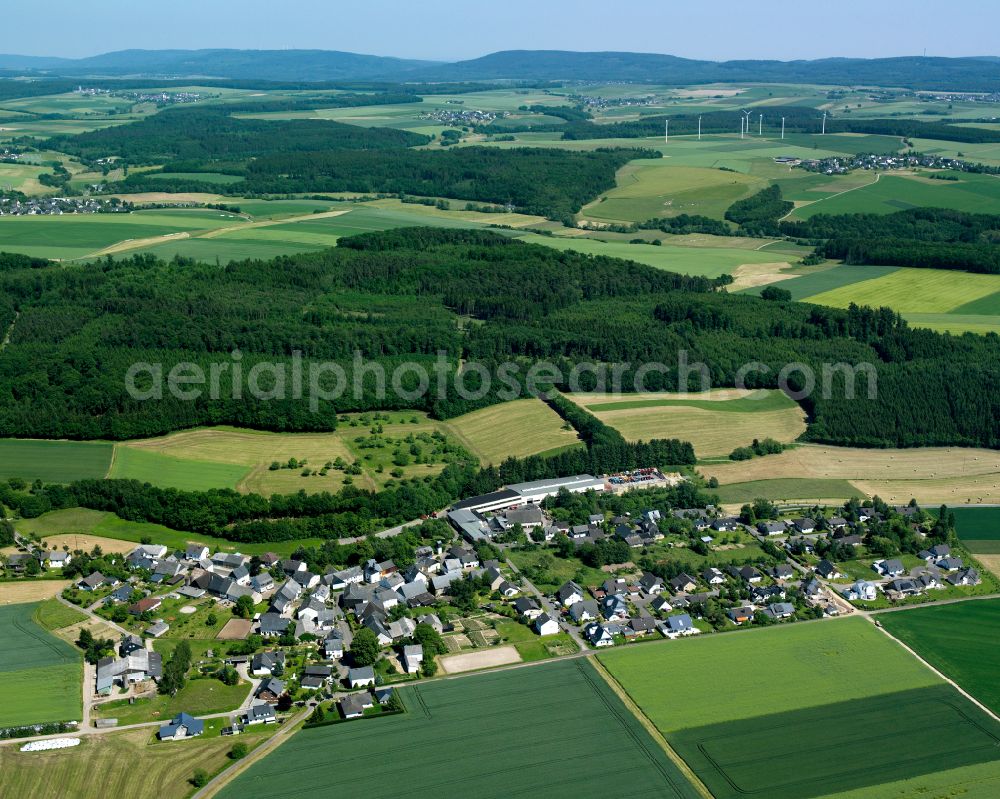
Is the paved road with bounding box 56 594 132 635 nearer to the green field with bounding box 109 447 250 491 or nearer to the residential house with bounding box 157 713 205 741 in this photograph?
the residential house with bounding box 157 713 205 741

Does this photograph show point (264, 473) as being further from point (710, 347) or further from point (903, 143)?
point (903, 143)

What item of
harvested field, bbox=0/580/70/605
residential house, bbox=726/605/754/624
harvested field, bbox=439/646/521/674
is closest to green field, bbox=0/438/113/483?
harvested field, bbox=0/580/70/605

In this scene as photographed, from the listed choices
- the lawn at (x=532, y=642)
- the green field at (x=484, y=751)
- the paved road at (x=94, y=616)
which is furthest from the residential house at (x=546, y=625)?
the paved road at (x=94, y=616)

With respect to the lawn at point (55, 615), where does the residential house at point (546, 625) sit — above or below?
above

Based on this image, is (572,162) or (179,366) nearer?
(179,366)

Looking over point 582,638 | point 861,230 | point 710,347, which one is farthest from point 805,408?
point 861,230

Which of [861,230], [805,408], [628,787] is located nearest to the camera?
[628,787]

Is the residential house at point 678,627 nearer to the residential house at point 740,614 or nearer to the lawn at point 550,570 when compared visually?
the residential house at point 740,614
